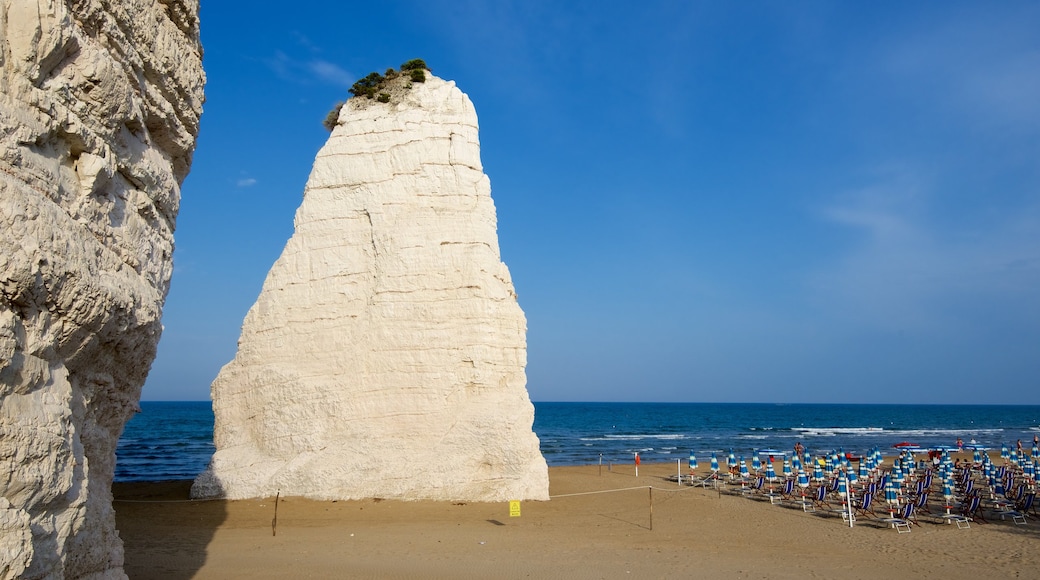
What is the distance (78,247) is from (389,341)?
42.0 feet

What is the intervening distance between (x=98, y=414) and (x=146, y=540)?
8261 mm

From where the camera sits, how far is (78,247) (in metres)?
5.24

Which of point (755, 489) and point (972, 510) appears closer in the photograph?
point (972, 510)

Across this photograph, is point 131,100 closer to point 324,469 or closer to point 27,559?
point 27,559

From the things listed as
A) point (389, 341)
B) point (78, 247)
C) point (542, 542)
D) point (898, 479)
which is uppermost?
point (389, 341)

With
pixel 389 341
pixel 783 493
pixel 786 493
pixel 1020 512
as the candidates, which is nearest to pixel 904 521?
pixel 1020 512

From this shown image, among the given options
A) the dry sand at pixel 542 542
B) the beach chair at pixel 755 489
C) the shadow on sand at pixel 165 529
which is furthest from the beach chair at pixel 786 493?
the shadow on sand at pixel 165 529

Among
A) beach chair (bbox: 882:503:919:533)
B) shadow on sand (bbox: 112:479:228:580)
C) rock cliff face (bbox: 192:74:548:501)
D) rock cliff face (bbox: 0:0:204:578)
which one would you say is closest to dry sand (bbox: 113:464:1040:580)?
shadow on sand (bbox: 112:479:228:580)

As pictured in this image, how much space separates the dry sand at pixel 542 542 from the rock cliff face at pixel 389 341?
888 mm

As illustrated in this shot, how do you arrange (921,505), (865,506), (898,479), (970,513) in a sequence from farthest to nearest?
1. (898,479)
2. (921,505)
3. (865,506)
4. (970,513)

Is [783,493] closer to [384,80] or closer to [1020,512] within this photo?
[1020,512]

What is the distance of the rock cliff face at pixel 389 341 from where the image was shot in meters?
17.1

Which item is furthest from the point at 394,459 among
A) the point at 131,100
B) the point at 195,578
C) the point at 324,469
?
the point at 131,100

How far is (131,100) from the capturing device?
628cm
